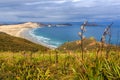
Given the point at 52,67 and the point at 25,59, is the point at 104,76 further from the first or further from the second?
the point at 25,59

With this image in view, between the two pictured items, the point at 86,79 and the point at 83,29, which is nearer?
the point at 83,29

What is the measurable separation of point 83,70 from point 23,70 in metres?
3.19

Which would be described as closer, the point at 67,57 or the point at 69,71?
the point at 69,71

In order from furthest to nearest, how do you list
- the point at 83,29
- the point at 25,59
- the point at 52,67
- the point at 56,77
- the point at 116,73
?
the point at 25,59 → the point at 52,67 → the point at 56,77 → the point at 116,73 → the point at 83,29

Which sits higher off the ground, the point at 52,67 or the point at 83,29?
the point at 83,29

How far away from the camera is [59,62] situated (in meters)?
14.4

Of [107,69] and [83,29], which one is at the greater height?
[83,29]

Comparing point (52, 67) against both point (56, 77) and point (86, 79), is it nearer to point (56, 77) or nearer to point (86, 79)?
point (56, 77)

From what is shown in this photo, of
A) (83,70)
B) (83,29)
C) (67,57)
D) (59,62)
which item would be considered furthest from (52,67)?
(83,29)

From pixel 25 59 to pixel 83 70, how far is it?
4.91 metres

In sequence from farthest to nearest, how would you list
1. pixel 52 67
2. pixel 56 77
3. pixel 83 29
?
1. pixel 52 67
2. pixel 56 77
3. pixel 83 29

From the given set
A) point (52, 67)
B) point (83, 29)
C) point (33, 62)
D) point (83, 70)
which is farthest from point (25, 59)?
point (83, 29)

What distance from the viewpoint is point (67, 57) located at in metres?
15.3

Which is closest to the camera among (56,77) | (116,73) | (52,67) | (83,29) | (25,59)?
(83,29)
